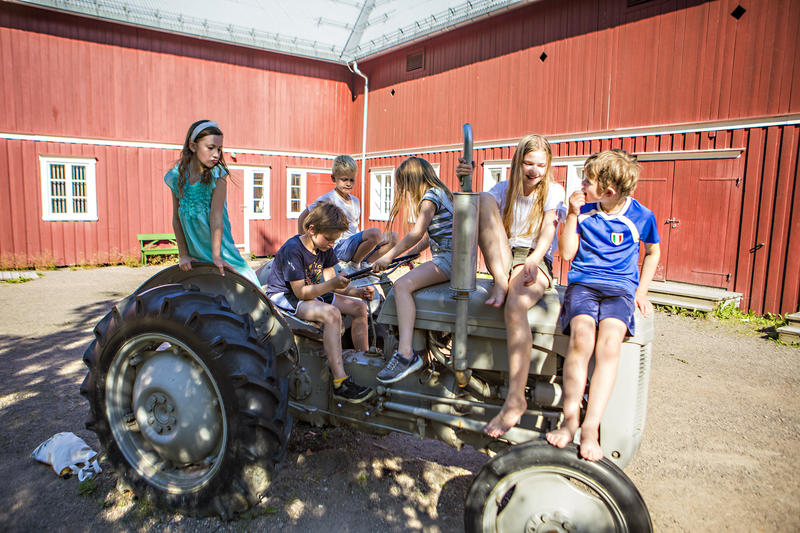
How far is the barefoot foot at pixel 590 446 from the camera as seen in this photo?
1.94 metres

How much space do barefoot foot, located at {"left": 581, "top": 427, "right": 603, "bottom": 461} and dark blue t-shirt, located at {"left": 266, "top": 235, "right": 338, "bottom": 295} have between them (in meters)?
1.72

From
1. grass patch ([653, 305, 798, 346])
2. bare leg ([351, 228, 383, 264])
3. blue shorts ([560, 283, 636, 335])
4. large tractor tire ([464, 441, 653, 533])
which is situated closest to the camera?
large tractor tire ([464, 441, 653, 533])

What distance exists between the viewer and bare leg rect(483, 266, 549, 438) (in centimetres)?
224

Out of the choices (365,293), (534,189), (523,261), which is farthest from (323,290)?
(534,189)

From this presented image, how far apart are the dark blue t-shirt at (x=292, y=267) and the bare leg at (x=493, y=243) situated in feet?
3.62

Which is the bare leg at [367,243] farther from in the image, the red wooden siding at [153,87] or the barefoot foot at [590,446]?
the red wooden siding at [153,87]

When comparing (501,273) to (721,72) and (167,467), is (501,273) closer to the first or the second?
(167,467)

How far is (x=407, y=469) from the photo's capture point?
3.15 meters

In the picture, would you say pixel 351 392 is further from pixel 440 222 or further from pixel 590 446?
pixel 590 446

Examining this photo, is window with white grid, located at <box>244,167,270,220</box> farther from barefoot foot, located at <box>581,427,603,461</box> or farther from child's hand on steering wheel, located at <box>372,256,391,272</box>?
barefoot foot, located at <box>581,427,603,461</box>

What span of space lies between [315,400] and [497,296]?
123 centimetres

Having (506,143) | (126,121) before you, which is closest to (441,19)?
(506,143)

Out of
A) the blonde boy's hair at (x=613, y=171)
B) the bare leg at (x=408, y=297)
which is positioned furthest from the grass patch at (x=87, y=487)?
the blonde boy's hair at (x=613, y=171)

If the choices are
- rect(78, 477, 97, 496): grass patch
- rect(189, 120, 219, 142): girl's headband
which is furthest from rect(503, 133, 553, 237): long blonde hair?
rect(78, 477, 97, 496): grass patch
